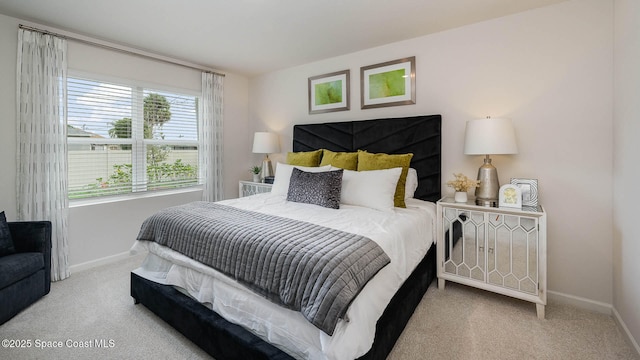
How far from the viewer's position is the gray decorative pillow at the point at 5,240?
7.34 feet

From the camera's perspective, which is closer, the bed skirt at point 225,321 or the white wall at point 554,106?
the bed skirt at point 225,321

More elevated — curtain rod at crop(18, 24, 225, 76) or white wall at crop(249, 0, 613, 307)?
curtain rod at crop(18, 24, 225, 76)

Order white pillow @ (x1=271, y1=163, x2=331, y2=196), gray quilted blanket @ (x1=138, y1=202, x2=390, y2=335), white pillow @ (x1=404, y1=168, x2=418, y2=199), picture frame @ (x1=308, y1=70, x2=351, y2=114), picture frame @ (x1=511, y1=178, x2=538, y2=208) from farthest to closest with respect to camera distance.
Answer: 1. picture frame @ (x1=308, y1=70, x2=351, y2=114)
2. white pillow @ (x1=271, y1=163, x2=331, y2=196)
3. white pillow @ (x1=404, y1=168, x2=418, y2=199)
4. picture frame @ (x1=511, y1=178, x2=538, y2=208)
5. gray quilted blanket @ (x1=138, y1=202, x2=390, y2=335)

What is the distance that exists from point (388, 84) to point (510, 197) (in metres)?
1.72

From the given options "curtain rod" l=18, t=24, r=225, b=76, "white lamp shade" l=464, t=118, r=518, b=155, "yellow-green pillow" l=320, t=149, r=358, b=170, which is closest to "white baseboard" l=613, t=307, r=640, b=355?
"white lamp shade" l=464, t=118, r=518, b=155

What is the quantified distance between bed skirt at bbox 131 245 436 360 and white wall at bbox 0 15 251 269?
1.31 meters

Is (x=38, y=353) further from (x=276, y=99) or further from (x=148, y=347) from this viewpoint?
(x=276, y=99)

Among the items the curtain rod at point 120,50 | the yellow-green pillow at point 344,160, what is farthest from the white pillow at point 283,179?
the curtain rod at point 120,50

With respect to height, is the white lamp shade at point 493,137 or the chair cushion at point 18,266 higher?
the white lamp shade at point 493,137

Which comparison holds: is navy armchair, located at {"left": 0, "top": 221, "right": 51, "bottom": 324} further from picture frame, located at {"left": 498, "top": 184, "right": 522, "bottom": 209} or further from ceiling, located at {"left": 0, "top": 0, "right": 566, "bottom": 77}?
picture frame, located at {"left": 498, "top": 184, "right": 522, "bottom": 209}

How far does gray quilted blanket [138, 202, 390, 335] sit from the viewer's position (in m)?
1.25

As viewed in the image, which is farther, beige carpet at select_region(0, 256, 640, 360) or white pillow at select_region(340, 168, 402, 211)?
white pillow at select_region(340, 168, 402, 211)

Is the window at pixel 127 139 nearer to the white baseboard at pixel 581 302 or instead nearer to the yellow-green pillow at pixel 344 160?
the yellow-green pillow at pixel 344 160

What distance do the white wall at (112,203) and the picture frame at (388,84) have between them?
222 cm
